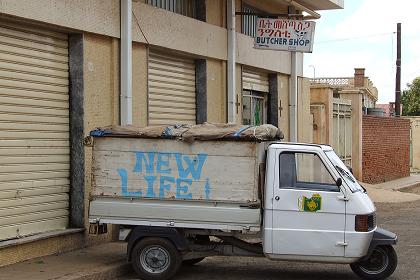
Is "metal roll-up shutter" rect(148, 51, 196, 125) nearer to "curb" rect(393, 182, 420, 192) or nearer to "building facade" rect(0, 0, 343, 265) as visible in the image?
"building facade" rect(0, 0, 343, 265)

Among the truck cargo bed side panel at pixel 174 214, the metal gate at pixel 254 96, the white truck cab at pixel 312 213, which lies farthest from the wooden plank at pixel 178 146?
the metal gate at pixel 254 96

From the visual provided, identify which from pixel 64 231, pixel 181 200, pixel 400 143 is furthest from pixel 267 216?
pixel 400 143

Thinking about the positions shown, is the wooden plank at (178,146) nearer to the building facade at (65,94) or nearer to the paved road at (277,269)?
the building facade at (65,94)

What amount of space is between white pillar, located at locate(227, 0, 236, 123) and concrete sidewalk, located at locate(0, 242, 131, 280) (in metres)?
5.73

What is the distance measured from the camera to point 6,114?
30.9ft

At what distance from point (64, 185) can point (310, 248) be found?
4.32 metres

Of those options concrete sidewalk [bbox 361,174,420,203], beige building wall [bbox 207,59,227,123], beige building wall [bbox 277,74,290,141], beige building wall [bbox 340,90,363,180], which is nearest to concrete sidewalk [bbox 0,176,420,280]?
beige building wall [bbox 207,59,227,123]

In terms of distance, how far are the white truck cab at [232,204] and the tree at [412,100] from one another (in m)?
59.1

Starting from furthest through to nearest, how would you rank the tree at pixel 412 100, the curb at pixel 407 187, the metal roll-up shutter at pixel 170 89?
the tree at pixel 412 100 → the curb at pixel 407 187 → the metal roll-up shutter at pixel 170 89

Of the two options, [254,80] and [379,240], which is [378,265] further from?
[254,80]

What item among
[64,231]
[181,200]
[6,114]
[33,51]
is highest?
[33,51]

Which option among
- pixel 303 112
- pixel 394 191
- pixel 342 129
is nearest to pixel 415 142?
pixel 342 129

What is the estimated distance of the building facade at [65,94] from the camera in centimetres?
950

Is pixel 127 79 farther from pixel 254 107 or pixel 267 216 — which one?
pixel 254 107
